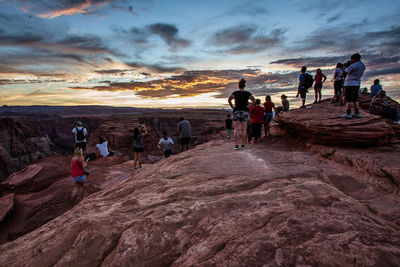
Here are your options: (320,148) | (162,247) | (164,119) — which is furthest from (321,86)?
(164,119)

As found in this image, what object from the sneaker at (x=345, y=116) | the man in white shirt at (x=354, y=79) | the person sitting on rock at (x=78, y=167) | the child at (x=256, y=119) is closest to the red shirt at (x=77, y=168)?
the person sitting on rock at (x=78, y=167)

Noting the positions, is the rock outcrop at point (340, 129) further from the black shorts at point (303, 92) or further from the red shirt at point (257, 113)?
the black shorts at point (303, 92)

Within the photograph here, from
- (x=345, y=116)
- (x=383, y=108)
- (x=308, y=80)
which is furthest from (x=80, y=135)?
(x=383, y=108)

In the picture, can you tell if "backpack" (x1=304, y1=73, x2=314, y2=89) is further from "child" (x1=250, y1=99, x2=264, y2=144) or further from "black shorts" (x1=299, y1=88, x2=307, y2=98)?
"child" (x1=250, y1=99, x2=264, y2=144)

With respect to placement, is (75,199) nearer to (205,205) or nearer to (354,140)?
(205,205)

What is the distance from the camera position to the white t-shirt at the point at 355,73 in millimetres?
7109

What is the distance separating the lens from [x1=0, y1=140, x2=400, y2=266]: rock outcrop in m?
2.14

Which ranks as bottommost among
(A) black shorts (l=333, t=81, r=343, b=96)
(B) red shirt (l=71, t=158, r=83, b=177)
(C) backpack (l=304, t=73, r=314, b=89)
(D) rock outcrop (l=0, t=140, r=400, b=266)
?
(B) red shirt (l=71, t=158, r=83, b=177)

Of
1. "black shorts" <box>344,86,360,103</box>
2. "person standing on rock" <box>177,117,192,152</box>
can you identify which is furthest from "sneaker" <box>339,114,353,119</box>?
"person standing on rock" <box>177,117,192,152</box>

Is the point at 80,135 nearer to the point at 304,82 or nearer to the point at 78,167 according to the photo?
the point at 78,167

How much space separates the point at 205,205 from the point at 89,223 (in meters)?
1.83

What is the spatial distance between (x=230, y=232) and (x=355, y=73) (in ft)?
24.9

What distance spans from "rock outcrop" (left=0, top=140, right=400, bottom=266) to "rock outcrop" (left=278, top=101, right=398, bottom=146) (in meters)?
2.95

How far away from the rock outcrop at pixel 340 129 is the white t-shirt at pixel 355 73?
130 cm
